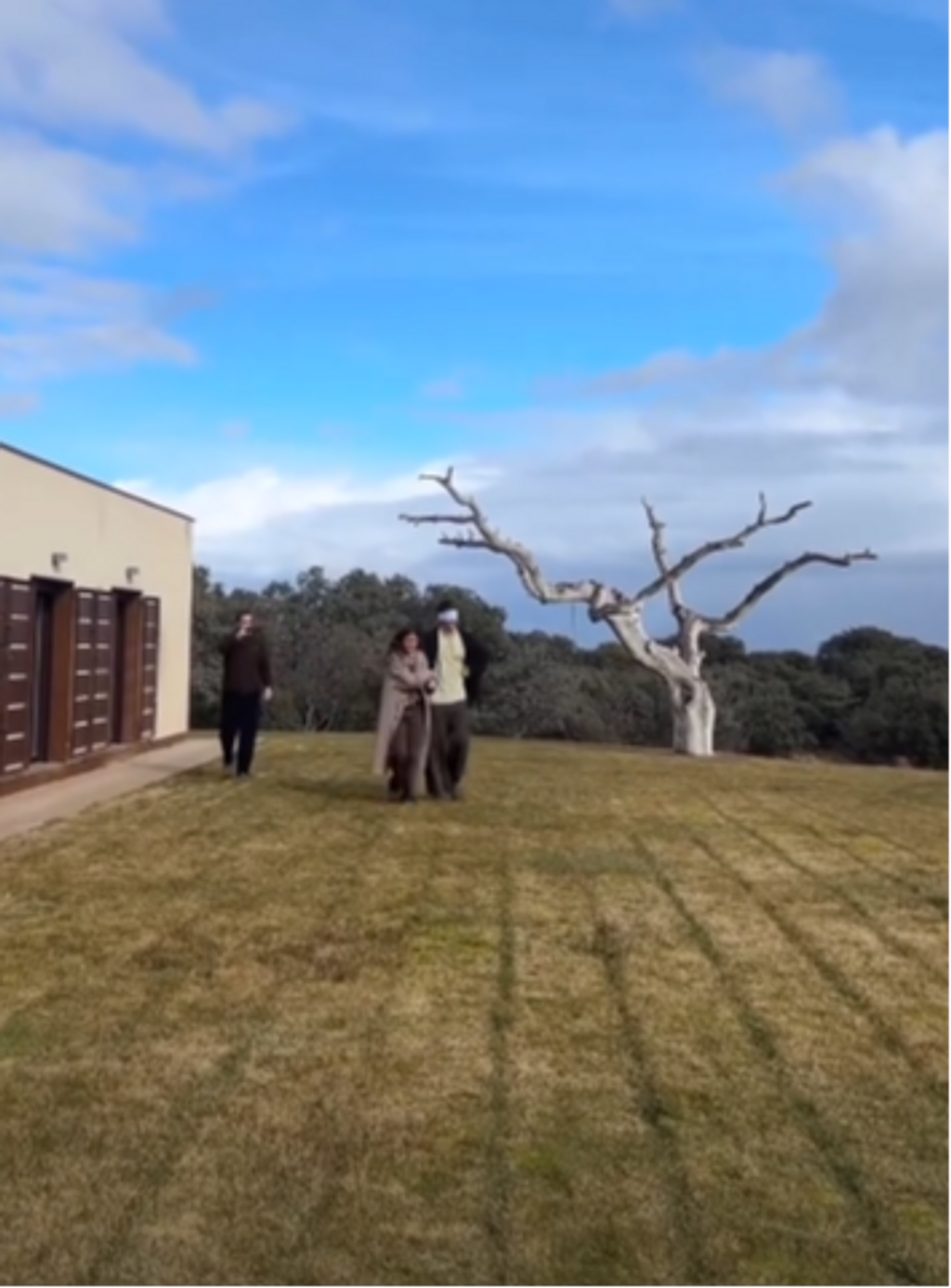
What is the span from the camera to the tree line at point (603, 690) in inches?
1485

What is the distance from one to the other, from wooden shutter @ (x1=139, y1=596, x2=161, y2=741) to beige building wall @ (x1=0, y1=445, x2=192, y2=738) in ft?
0.73

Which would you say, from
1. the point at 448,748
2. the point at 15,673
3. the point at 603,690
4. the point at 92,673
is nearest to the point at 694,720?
the point at 92,673

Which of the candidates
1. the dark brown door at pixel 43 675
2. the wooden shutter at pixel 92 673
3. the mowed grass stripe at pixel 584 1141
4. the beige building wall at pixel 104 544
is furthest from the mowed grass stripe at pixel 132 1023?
the wooden shutter at pixel 92 673

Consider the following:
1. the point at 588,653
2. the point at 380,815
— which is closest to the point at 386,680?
the point at 380,815

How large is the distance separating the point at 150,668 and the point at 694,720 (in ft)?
24.5

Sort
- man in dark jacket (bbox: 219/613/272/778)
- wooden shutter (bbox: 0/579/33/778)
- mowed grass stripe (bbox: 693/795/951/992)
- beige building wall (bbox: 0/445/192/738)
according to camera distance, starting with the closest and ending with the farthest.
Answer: mowed grass stripe (bbox: 693/795/951/992) < wooden shutter (bbox: 0/579/33/778) < beige building wall (bbox: 0/445/192/738) < man in dark jacket (bbox: 219/613/272/778)

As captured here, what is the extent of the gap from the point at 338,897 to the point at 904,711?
28422 millimetres

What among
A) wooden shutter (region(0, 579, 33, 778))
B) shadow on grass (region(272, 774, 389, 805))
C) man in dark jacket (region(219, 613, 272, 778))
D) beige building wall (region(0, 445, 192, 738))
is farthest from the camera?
man in dark jacket (region(219, 613, 272, 778))

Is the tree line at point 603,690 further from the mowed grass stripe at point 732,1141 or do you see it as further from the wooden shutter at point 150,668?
the mowed grass stripe at point 732,1141

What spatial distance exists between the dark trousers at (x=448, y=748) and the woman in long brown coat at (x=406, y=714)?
17 centimetres

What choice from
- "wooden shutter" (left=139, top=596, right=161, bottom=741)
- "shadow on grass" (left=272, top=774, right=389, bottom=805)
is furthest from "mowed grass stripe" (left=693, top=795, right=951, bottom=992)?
"wooden shutter" (left=139, top=596, right=161, bottom=741)

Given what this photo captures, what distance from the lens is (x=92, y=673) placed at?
64.1ft

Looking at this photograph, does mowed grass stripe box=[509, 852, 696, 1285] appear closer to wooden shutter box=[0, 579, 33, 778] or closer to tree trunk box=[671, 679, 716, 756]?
wooden shutter box=[0, 579, 33, 778]

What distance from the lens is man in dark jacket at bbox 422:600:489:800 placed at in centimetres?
1555
